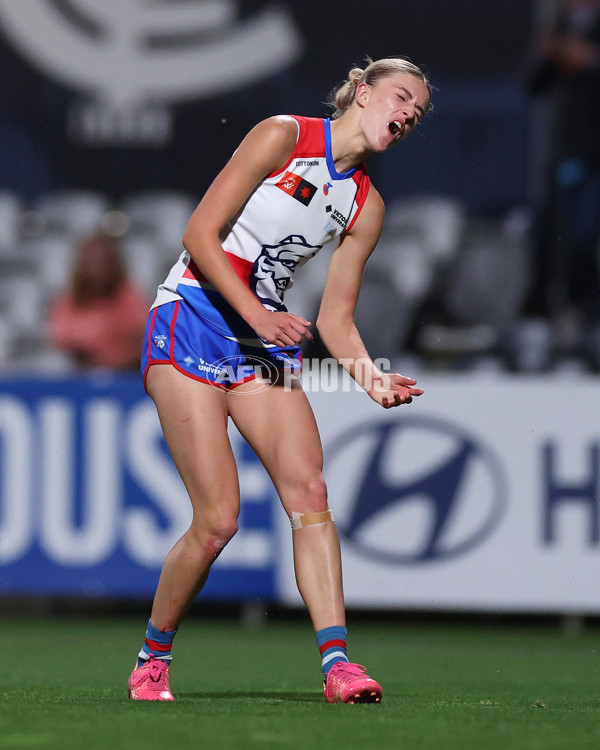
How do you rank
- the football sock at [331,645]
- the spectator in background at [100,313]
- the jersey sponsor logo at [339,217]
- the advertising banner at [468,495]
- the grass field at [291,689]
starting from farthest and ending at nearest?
the spectator in background at [100,313] < the advertising banner at [468,495] < the jersey sponsor logo at [339,217] < the football sock at [331,645] < the grass field at [291,689]

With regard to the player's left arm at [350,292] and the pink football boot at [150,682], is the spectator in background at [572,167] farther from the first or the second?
the pink football boot at [150,682]

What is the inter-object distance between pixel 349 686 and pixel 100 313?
440 cm

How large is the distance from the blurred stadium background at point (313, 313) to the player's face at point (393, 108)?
2834 mm

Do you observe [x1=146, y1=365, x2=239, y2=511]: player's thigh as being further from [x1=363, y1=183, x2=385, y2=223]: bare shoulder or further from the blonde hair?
the blonde hair

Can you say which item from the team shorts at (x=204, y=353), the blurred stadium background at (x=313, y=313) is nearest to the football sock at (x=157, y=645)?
the team shorts at (x=204, y=353)

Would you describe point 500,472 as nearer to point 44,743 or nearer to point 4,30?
point 44,743

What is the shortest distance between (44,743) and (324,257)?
644 centimetres

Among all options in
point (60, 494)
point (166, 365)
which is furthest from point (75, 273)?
point (166, 365)

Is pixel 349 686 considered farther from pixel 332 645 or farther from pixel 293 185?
pixel 293 185

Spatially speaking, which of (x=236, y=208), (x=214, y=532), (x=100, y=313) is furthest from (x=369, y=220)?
(x=100, y=313)

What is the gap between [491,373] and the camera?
688 cm

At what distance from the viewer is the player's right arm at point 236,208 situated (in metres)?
3.54

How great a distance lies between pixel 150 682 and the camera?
3.79 meters

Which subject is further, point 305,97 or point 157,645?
point 305,97
